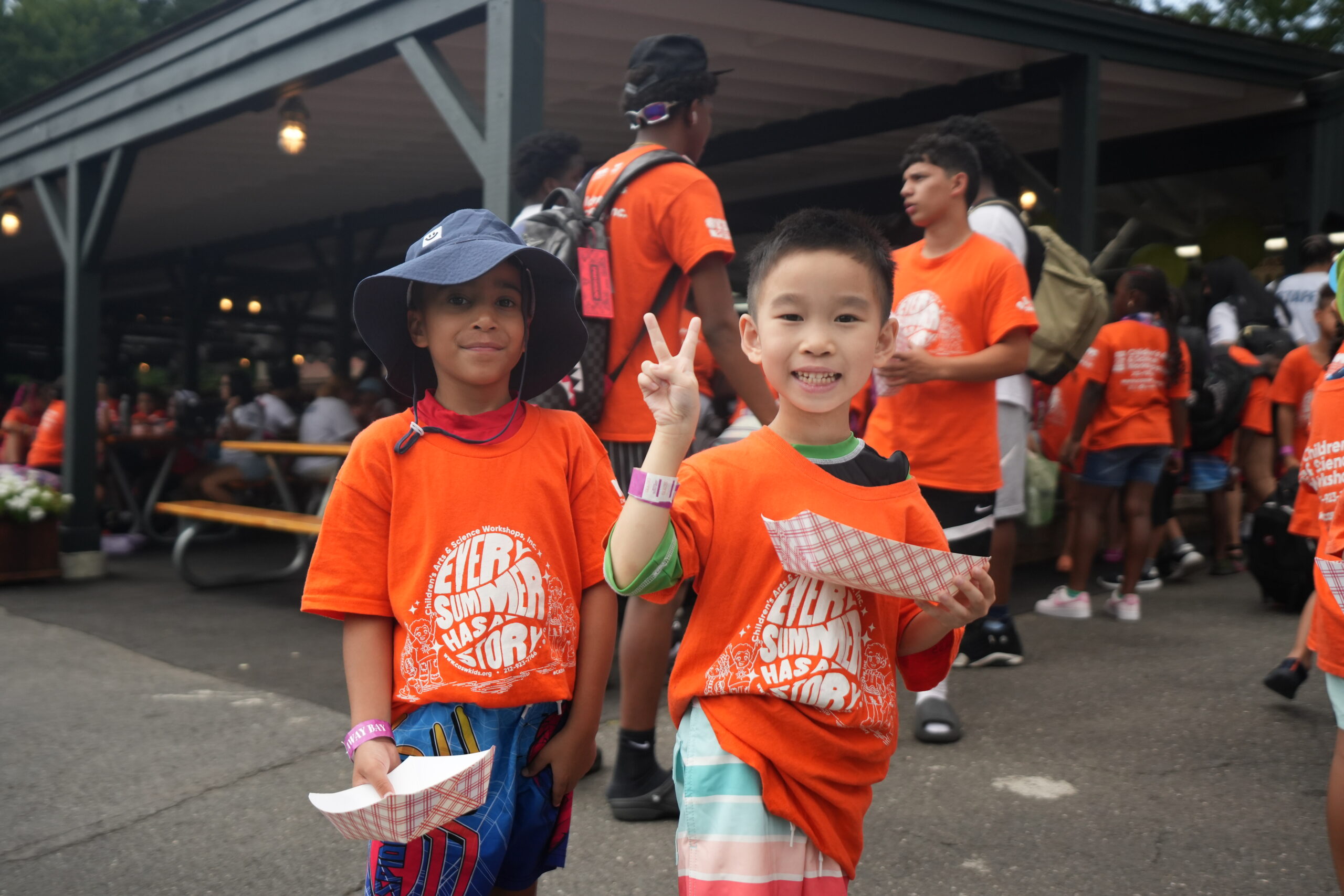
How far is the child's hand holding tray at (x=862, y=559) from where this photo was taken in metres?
1.33

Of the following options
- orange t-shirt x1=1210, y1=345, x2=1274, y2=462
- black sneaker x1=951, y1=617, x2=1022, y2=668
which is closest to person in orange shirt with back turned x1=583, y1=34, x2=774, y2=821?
black sneaker x1=951, y1=617, x2=1022, y2=668

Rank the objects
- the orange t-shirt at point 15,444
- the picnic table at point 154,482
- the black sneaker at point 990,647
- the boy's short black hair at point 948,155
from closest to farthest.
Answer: the boy's short black hair at point 948,155
the black sneaker at point 990,647
the picnic table at point 154,482
the orange t-shirt at point 15,444

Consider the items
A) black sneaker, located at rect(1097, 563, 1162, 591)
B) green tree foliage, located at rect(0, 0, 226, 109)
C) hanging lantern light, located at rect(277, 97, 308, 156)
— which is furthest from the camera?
green tree foliage, located at rect(0, 0, 226, 109)

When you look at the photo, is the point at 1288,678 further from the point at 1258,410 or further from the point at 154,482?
the point at 154,482

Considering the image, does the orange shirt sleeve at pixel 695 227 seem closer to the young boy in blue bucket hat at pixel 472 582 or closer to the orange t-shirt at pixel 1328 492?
the young boy in blue bucket hat at pixel 472 582

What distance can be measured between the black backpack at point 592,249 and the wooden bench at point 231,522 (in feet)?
12.3

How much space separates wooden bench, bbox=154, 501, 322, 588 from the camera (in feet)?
20.9

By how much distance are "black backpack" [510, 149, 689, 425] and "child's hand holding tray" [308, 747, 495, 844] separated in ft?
5.15

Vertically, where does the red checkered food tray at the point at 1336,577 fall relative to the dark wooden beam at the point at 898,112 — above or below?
below

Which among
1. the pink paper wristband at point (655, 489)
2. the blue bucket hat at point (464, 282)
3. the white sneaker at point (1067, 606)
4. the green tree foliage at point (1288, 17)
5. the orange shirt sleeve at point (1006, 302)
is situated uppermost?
the green tree foliage at point (1288, 17)

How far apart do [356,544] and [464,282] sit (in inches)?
17.5

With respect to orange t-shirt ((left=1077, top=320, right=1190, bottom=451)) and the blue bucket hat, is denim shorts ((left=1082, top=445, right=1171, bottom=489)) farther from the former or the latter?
the blue bucket hat

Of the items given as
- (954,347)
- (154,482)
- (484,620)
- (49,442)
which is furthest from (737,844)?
(154,482)

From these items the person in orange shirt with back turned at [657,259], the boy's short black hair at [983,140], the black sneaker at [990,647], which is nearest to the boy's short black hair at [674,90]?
the person in orange shirt with back turned at [657,259]
